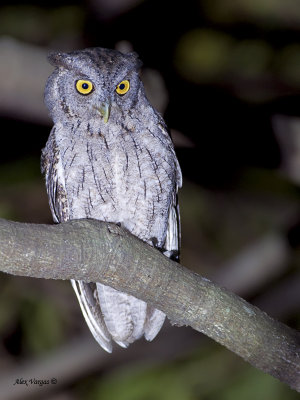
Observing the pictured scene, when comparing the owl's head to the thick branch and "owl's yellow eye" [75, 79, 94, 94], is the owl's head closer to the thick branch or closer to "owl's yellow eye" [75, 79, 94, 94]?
"owl's yellow eye" [75, 79, 94, 94]

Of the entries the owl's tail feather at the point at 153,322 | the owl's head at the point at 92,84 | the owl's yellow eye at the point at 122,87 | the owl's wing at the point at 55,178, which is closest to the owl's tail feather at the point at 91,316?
the owl's tail feather at the point at 153,322

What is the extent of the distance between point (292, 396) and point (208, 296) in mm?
3335

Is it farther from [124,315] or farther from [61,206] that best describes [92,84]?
[124,315]

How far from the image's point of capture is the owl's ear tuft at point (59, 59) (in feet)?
8.10

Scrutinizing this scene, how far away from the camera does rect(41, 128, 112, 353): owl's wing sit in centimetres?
260

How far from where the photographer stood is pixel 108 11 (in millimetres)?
3262

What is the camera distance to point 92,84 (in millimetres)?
2451

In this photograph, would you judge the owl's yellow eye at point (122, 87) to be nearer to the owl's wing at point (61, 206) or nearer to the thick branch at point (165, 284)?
the owl's wing at point (61, 206)

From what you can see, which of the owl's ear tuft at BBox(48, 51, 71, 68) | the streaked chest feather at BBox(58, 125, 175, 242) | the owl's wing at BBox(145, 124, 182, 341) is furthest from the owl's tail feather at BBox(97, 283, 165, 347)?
the owl's ear tuft at BBox(48, 51, 71, 68)

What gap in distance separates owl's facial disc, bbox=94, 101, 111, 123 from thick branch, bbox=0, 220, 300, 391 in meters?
0.72

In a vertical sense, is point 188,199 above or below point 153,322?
below

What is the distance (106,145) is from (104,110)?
0.17 metres

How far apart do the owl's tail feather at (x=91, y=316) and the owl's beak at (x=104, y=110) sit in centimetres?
87

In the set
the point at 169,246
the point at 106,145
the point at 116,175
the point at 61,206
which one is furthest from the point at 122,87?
the point at 169,246
